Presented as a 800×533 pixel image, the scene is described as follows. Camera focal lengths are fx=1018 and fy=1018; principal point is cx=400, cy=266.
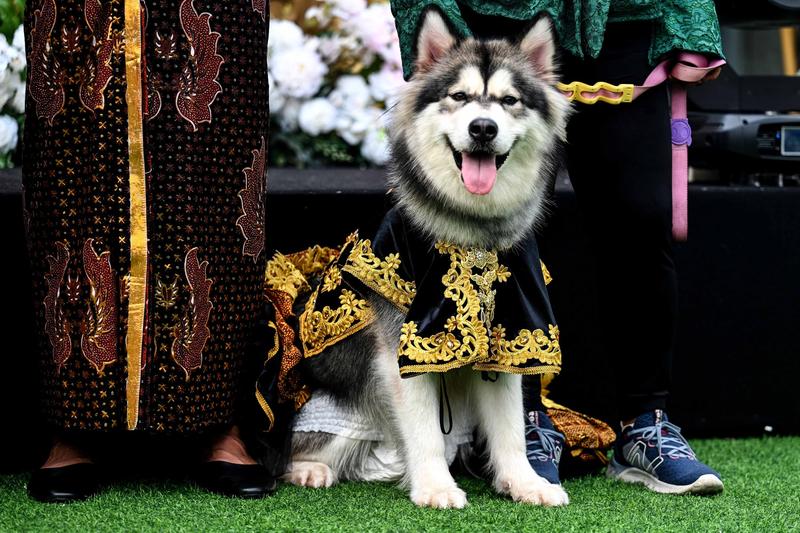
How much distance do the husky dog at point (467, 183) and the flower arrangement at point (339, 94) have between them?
1.79 meters

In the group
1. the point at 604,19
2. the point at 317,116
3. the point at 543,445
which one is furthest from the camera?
the point at 317,116

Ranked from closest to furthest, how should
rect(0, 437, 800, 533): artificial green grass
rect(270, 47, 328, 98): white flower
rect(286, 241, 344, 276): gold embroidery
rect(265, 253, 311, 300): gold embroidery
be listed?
Answer: rect(0, 437, 800, 533): artificial green grass < rect(265, 253, 311, 300): gold embroidery < rect(286, 241, 344, 276): gold embroidery < rect(270, 47, 328, 98): white flower

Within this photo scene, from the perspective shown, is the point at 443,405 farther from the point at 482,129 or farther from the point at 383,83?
the point at 383,83

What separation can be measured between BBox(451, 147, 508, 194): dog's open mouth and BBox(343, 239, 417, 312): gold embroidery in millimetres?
227

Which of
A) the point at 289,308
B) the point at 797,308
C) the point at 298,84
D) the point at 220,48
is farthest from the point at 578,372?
the point at 298,84

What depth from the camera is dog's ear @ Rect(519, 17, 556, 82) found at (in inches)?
88.0

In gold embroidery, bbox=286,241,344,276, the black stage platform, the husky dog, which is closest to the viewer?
the husky dog

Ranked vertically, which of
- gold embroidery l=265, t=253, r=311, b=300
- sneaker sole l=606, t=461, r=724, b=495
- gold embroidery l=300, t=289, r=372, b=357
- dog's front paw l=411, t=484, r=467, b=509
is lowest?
sneaker sole l=606, t=461, r=724, b=495

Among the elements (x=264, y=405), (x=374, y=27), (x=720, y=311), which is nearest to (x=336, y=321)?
(x=264, y=405)

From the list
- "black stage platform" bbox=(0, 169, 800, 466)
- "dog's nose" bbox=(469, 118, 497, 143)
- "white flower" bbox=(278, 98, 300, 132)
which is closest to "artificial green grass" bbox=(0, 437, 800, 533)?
"black stage platform" bbox=(0, 169, 800, 466)

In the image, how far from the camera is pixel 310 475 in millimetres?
2395

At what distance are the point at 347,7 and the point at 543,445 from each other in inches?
90.7

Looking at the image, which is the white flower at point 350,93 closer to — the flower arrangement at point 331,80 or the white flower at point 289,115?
the flower arrangement at point 331,80

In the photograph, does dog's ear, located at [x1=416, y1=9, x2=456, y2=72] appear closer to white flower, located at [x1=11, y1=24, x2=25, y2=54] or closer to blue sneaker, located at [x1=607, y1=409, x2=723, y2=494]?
blue sneaker, located at [x1=607, y1=409, x2=723, y2=494]
